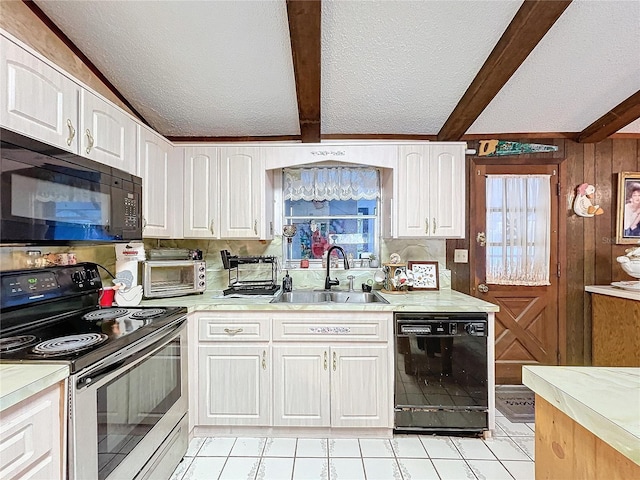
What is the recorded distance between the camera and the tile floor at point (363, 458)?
1.79 meters

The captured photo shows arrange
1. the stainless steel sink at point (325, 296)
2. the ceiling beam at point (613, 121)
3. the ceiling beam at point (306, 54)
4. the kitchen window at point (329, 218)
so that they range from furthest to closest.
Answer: the kitchen window at point (329, 218)
the stainless steel sink at point (325, 296)
the ceiling beam at point (613, 121)
the ceiling beam at point (306, 54)

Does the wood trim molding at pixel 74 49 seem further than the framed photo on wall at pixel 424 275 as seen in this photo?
No

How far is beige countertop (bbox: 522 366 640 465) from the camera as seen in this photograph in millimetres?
607

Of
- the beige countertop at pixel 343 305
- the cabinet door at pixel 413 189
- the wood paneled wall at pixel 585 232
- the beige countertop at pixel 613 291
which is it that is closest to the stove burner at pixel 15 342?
the beige countertop at pixel 343 305

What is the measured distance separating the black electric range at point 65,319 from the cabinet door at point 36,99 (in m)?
0.62

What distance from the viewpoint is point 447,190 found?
8.19ft

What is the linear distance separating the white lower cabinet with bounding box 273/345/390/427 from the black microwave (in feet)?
4.18

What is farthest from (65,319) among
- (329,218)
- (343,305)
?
(329,218)

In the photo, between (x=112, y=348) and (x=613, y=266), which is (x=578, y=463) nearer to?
(x=112, y=348)

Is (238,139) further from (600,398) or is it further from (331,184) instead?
(600,398)

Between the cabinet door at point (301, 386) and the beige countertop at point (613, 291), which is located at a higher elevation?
the beige countertop at point (613, 291)

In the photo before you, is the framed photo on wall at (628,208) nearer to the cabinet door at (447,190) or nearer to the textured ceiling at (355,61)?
the textured ceiling at (355,61)

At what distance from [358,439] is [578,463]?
1.60m

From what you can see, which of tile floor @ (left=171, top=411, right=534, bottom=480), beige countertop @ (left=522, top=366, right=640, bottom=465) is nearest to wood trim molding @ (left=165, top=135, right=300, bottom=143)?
tile floor @ (left=171, top=411, right=534, bottom=480)
